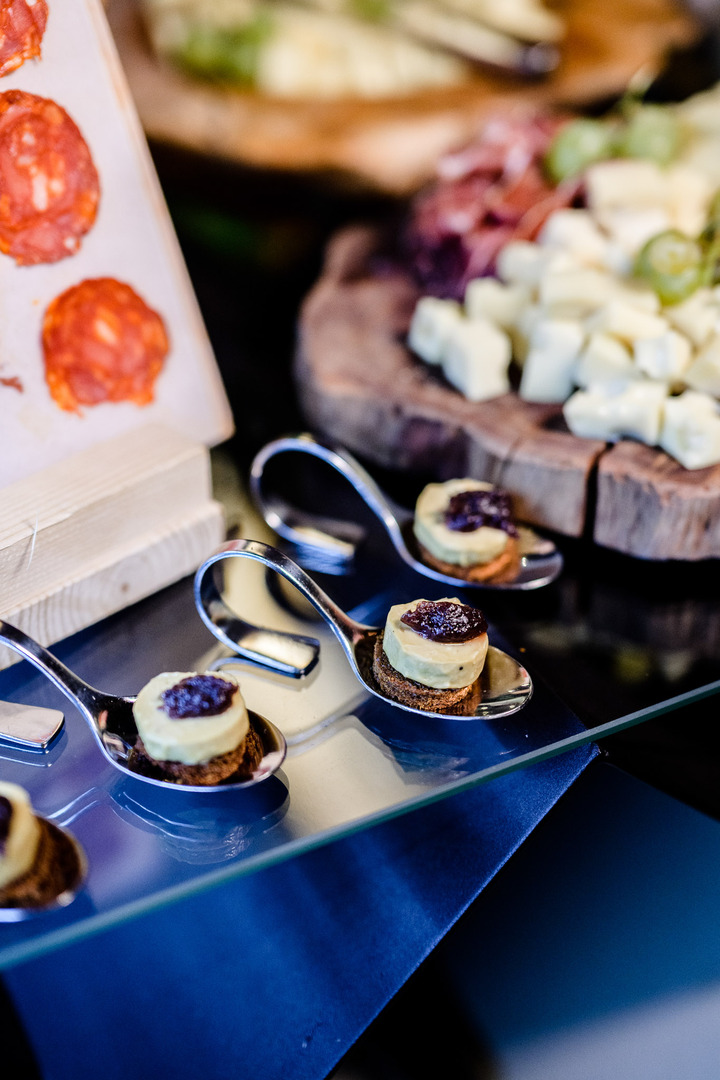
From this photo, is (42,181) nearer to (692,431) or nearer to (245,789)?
(245,789)

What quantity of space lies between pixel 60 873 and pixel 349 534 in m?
0.53

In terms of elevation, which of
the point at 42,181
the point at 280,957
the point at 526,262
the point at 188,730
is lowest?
the point at 280,957

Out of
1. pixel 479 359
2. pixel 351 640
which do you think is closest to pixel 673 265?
pixel 479 359

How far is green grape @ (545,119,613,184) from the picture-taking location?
4.54ft

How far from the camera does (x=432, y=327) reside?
1188 mm

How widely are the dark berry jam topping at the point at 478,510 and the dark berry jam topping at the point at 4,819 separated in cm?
53

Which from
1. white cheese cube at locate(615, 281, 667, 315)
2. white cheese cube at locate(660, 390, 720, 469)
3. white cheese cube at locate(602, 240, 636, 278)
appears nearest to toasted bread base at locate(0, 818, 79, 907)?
white cheese cube at locate(660, 390, 720, 469)

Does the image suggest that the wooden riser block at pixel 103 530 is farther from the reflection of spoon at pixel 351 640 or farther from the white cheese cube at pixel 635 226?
the white cheese cube at pixel 635 226

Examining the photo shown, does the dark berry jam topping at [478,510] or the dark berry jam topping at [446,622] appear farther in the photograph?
the dark berry jam topping at [478,510]

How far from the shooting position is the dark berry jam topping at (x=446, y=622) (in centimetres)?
78

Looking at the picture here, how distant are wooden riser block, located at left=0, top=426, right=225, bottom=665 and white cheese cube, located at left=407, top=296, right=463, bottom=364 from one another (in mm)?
382

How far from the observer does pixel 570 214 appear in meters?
1.29

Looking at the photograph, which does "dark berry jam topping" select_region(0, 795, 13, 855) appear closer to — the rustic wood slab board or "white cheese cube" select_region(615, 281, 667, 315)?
"white cheese cube" select_region(615, 281, 667, 315)

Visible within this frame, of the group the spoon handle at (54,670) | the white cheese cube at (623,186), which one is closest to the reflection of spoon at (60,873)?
the spoon handle at (54,670)
